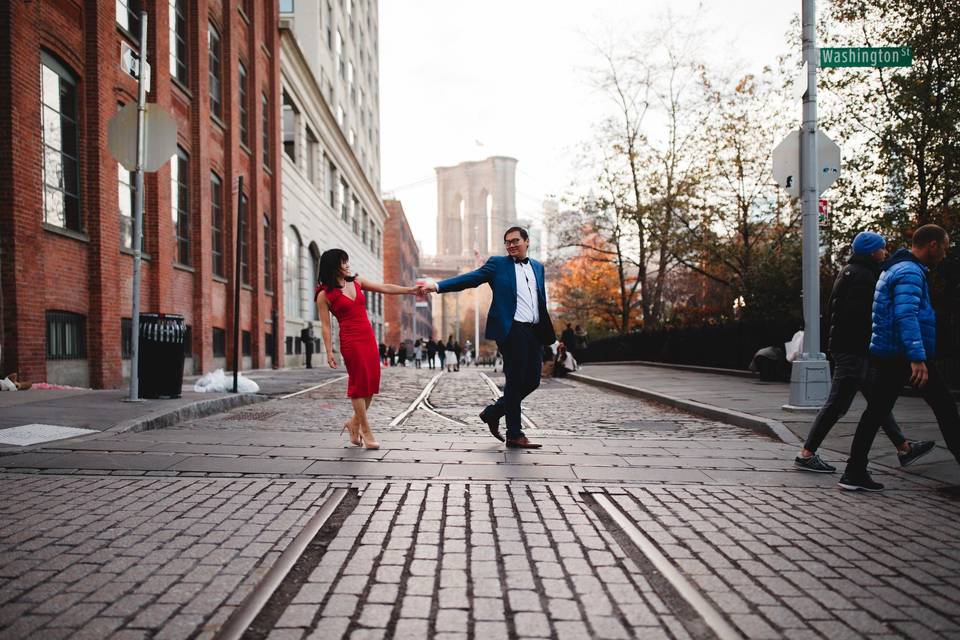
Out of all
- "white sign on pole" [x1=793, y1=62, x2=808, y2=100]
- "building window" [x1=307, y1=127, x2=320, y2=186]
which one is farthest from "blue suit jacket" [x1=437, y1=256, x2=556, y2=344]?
"building window" [x1=307, y1=127, x2=320, y2=186]

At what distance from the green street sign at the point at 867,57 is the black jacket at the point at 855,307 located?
14.7 ft

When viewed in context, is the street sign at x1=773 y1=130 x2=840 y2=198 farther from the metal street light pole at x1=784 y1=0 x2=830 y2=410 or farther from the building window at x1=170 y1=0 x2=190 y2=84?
the building window at x1=170 y1=0 x2=190 y2=84

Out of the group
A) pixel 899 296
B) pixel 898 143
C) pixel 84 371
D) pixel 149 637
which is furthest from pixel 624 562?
pixel 898 143

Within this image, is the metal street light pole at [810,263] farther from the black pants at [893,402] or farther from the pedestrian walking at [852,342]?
the black pants at [893,402]

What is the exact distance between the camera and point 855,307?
219 inches

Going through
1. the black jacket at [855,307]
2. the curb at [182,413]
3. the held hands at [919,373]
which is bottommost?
the curb at [182,413]

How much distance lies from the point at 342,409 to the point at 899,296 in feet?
24.6

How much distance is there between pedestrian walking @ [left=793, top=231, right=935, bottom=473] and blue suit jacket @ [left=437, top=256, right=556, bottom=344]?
2.31 m

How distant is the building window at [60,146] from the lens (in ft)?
39.9

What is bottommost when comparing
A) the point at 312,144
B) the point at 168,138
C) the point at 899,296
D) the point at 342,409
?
the point at 342,409

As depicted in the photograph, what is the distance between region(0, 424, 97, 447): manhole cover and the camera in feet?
21.1

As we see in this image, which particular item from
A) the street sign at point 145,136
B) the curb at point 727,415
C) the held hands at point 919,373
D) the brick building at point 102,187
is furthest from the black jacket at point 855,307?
the brick building at point 102,187

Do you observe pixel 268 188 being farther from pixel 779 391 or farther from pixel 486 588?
pixel 486 588

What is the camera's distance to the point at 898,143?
15805 mm
